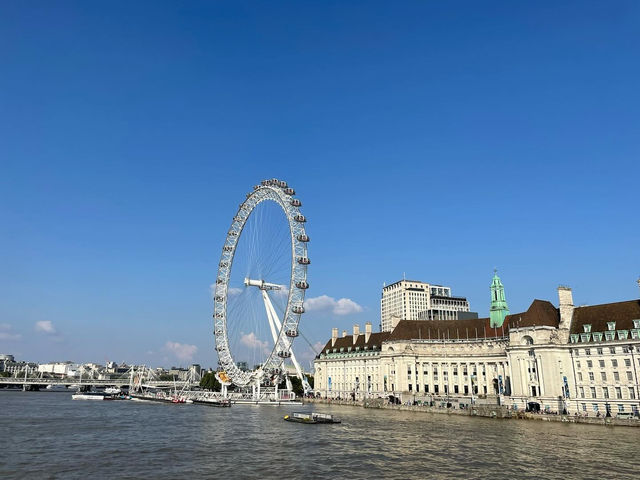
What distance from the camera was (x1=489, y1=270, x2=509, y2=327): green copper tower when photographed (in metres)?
131

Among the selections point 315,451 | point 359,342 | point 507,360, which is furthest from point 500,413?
point 359,342

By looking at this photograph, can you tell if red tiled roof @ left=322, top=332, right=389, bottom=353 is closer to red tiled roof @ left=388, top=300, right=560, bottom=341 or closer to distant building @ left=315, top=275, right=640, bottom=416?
distant building @ left=315, top=275, right=640, bottom=416

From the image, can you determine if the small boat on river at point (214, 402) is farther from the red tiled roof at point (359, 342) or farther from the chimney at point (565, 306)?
the chimney at point (565, 306)

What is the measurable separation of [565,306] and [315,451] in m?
73.4

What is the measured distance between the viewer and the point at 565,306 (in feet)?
348

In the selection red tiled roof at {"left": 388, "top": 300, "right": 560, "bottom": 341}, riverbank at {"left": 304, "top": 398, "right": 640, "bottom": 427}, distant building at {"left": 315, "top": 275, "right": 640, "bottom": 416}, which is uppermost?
red tiled roof at {"left": 388, "top": 300, "right": 560, "bottom": 341}

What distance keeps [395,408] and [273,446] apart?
2737 inches

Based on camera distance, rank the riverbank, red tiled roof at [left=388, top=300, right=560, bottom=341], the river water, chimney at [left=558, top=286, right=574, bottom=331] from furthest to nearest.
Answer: red tiled roof at [left=388, top=300, right=560, bottom=341], chimney at [left=558, top=286, right=574, bottom=331], the riverbank, the river water

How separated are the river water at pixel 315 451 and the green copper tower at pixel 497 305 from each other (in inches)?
2074

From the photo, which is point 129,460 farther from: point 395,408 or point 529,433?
point 395,408

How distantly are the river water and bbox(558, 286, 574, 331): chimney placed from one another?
2900 centimetres

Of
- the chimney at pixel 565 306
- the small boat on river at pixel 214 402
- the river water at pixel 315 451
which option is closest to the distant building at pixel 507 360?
the chimney at pixel 565 306

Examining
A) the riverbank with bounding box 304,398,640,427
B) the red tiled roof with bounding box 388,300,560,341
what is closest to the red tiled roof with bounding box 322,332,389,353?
the red tiled roof with bounding box 388,300,560,341

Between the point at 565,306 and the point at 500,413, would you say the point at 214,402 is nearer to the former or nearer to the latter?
the point at 500,413
